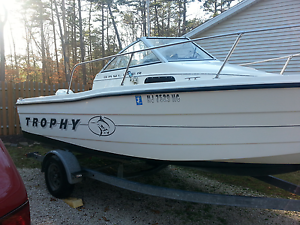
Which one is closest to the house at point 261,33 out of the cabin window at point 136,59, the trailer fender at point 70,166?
the cabin window at point 136,59

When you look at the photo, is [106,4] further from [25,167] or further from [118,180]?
[118,180]

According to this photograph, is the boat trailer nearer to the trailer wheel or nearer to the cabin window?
the trailer wheel

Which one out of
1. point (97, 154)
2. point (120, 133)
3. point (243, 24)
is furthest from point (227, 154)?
point (243, 24)

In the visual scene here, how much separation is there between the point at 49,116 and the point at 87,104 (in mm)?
1028

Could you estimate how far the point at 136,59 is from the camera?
3.34m

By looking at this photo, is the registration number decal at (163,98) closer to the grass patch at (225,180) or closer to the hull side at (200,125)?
the hull side at (200,125)

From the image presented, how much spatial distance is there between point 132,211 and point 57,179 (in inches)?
45.9

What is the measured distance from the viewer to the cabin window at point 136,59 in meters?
3.19

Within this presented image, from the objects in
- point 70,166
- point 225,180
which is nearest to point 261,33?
point 225,180

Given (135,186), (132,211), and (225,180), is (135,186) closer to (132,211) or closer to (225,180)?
(132,211)

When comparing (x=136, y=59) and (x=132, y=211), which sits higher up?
(x=136, y=59)

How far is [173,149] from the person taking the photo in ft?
8.07

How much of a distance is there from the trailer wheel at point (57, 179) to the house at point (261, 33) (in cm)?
638

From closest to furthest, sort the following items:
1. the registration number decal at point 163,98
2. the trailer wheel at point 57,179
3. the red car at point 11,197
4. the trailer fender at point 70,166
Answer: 1. the red car at point 11,197
2. the registration number decal at point 163,98
3. the trailer fender at point 70,166
4. the trailer wheel at point 57,179
